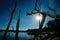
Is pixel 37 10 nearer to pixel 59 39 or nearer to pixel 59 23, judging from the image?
pixel 59 39

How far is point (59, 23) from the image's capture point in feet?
31.8

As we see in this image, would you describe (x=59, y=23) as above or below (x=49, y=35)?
above

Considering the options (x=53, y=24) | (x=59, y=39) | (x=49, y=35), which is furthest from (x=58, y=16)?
(x=53, y=24)

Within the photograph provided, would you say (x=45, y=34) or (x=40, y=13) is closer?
(x=40, y=13)

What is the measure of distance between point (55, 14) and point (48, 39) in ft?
7.99

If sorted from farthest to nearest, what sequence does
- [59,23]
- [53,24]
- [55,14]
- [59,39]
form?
[53,24] → [59,23] → [59,39] → [55,14]

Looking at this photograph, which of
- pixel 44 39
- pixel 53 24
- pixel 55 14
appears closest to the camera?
pixel 55 14

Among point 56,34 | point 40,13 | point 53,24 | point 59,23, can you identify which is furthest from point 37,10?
point 53,24

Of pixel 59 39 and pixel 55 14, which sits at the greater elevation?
pixel 55 14

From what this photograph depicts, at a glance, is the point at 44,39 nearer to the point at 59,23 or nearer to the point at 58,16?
the point at 58,16

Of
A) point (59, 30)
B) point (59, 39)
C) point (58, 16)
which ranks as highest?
point (58, 16)

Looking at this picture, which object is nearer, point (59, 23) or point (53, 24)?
point (59, 23)

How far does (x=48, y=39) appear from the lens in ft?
23.6

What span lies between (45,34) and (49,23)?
368 centimetres
